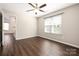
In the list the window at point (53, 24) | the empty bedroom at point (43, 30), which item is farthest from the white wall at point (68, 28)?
the window at point (53, 24)

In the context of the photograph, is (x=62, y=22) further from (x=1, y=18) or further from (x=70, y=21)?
(x=1, y=18)

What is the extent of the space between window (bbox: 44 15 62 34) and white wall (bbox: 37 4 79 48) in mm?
150

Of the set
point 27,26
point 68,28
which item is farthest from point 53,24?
point 27,26

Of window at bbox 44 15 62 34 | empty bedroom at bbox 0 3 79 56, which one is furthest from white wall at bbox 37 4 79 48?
window at bbox 44 15 62 34

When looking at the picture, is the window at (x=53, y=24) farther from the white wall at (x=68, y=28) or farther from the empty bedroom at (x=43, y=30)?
the white wall at (x=68, y=28)

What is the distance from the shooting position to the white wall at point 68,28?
2383 mm

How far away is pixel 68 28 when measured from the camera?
277cm

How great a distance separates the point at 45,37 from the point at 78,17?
1.16 m

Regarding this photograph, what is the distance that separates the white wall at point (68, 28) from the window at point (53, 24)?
0.15 metres

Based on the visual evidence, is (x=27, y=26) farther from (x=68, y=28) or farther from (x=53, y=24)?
(x=68, y=28)

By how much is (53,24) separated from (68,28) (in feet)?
2.05

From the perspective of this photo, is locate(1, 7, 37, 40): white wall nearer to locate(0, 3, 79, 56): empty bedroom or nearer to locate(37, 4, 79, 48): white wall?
locate(0, 3, 79, 56): empty bedroom

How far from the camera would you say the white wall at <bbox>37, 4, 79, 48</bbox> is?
238 cm

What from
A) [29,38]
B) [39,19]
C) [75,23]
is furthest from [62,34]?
[29,38]
